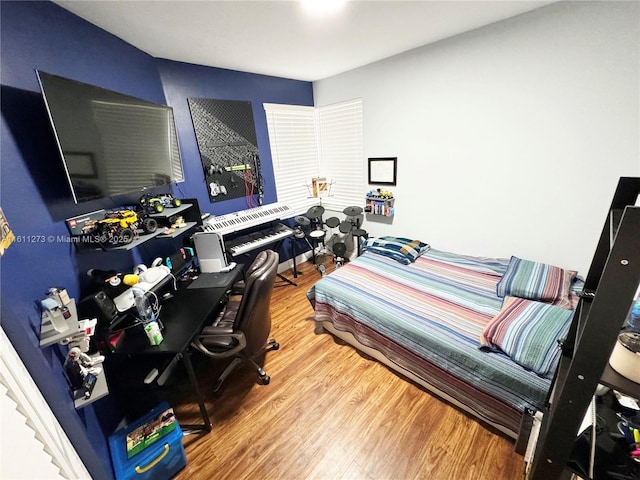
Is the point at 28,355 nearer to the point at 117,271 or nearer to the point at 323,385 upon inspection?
the point at 117,271

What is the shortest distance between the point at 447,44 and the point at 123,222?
3024mm

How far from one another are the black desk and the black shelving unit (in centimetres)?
165

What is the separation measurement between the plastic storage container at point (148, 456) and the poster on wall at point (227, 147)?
218 cm

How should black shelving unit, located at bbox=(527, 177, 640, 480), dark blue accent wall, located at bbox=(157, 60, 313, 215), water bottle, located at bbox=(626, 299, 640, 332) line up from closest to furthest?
1. black shelving unit, located at bbox=(527, 177, 640, 480)
2. water bottle, located at bbox=(626, 299, 640, 332)
3. dark blue accent wall, located at bbox=(157, 60, 313, 215)

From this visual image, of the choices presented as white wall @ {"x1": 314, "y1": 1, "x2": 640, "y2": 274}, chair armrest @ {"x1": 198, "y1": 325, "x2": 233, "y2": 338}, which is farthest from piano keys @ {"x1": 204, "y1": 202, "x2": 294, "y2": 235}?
white wall @ {"x1": 314, "y1": 1, "x2": 640, "y2": 274}

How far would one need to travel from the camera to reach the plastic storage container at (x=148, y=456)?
1285 mm

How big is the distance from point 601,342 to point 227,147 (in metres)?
3.21

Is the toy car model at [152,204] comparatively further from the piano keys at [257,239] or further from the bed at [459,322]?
the bed at [459,322]

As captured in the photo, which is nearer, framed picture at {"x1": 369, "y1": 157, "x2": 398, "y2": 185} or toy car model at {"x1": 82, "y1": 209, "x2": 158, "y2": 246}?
toy car model at {"x1": 82, "y1": 209, "x2": 158, "y2": 246}

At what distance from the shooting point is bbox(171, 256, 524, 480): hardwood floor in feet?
4.53

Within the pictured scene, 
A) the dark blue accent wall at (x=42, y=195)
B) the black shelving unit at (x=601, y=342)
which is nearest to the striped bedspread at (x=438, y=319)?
the black shelving unit at (x=601, y=342)

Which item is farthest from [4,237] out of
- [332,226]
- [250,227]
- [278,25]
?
[332,226]

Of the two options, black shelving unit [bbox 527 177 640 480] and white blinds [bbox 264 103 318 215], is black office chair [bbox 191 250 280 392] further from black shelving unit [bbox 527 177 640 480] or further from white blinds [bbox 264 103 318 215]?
white blinds [bbox 264 103 318 215]

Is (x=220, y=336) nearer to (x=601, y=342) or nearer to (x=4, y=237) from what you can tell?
(x=4, y=237)
